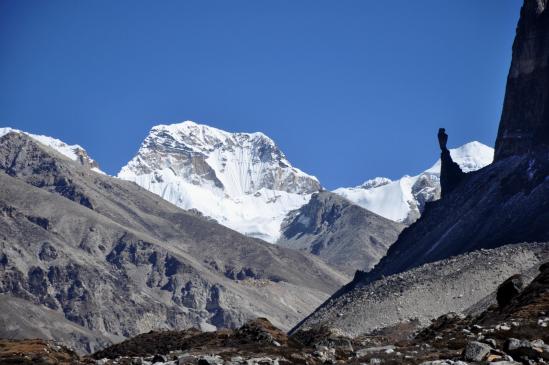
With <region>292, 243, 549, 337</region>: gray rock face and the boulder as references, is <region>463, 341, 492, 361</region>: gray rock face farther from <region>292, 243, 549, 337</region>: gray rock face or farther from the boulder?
<region>292, 243, 549, 337</region>: gray rock face

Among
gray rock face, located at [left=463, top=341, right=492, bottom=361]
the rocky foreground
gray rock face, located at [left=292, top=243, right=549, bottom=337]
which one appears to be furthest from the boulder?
gray rock face, located at [left=292, top=243, right=549, bottom=337]

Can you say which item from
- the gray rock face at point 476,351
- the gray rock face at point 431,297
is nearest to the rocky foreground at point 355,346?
the gray rock face at point 476,351

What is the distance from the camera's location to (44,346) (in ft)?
253

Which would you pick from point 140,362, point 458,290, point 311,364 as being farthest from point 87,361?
point 458,290

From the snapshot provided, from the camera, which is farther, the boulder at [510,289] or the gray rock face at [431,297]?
the gray rock face at [431,297]

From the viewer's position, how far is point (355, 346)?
92062 mm

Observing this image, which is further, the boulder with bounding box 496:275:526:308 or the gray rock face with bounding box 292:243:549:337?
the gray rock face with bounding box 292:243:549:337

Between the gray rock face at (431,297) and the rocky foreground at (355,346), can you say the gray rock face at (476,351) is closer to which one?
the rocky foreground at (355,346)

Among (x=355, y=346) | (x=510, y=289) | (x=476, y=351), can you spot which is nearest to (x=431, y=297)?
(x=355, y=346)

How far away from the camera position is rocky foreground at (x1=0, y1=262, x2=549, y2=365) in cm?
5359

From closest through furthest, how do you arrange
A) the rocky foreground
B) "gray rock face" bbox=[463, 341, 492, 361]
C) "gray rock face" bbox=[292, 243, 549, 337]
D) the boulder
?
"gray rock face" bbox=[463, 341, 492, 361], the rocky foreground, the boulder, "gray rock face" bbox=[292, 243, 549, 337]

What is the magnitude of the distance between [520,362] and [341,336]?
46.8 meters

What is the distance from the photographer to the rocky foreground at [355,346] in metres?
53.6

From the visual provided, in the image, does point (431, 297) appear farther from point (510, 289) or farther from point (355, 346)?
point (510, 289)
